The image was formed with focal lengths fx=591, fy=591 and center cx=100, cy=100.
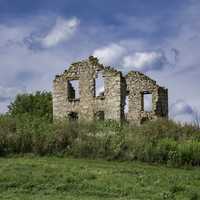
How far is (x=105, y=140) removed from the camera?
83.3 feet

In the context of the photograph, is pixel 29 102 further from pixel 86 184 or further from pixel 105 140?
pixel 86 184

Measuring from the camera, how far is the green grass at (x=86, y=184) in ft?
47.9

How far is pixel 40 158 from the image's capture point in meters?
23.9

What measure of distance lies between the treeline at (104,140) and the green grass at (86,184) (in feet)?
16.2

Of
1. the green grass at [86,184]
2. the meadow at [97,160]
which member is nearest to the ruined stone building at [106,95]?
the meadow at [97,160]

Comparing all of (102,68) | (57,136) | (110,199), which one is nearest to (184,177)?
(110,199)

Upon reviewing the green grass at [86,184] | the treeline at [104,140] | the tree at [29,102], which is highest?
the tree at [29,102]

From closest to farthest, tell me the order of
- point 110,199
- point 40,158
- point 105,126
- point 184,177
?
point 110,199 < point 184,177 < point 40,158 < point 105,126

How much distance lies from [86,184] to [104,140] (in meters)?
9.72

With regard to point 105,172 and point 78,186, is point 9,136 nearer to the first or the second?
point 105,172

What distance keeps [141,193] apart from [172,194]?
783mm

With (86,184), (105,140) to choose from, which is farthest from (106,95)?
(86,184)

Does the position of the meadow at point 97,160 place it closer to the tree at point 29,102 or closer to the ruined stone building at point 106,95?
the ruined stone building at point 106,95

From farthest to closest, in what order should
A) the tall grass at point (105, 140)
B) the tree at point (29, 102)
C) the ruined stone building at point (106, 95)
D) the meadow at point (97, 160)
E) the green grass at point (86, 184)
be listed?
1. the tree at point (29, 102)
2. the ruined stone building at point (106, 95)
3. the tall grass at point (105, 140)
4. the meadow at point (97, 160)
5. the green grass at point (86, 184)
